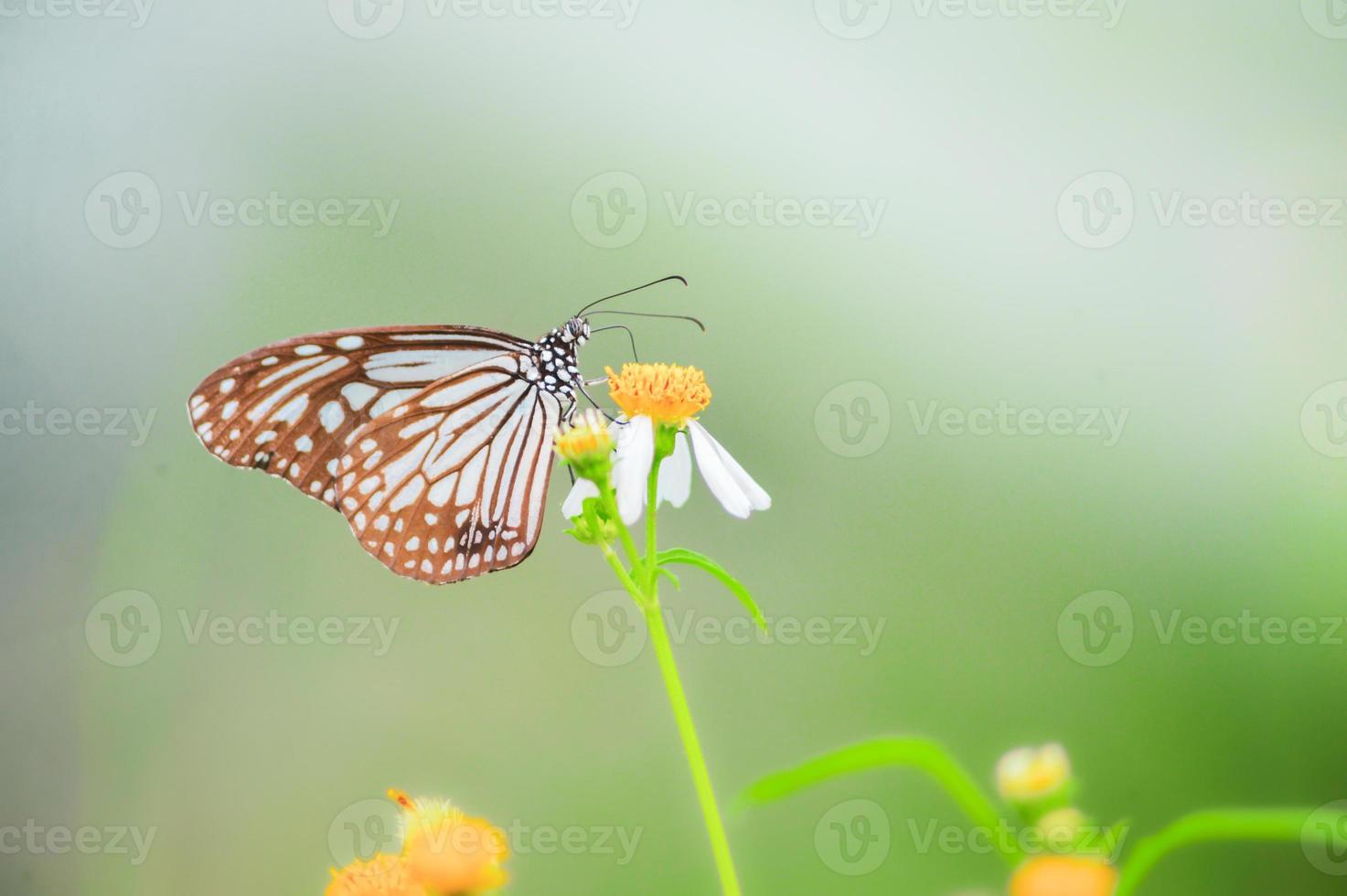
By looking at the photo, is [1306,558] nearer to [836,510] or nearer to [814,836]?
[836,510]

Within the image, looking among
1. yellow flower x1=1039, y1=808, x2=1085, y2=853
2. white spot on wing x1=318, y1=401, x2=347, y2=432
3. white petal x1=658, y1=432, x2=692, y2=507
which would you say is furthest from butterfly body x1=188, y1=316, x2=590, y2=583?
yellow flower x1=1039, y1=808, x2=1085, y2=853

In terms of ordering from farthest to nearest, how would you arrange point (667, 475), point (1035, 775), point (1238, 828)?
point (667, 475), point (1035, 775), point (1238, 828)

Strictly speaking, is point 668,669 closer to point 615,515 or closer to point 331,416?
point 615,515

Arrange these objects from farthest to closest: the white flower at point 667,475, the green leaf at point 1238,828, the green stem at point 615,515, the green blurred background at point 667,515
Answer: the green blurred background at point 667,515 < the white flower at point 667,475 < the green stem at point 615,515 < the green leaf at point 1238,828

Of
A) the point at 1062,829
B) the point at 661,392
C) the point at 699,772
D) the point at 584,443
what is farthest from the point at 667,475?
the point at 1062,829

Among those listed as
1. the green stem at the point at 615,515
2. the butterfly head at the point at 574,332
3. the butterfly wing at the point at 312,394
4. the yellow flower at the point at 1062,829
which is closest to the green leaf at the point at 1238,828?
the yellow flower at the point at 1062,829

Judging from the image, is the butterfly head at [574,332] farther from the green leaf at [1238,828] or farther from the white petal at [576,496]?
the green leaf at [1238,828]

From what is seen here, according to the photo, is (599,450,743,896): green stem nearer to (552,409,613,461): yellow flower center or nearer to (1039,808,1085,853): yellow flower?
(552,409,613,461): yellow flower center
